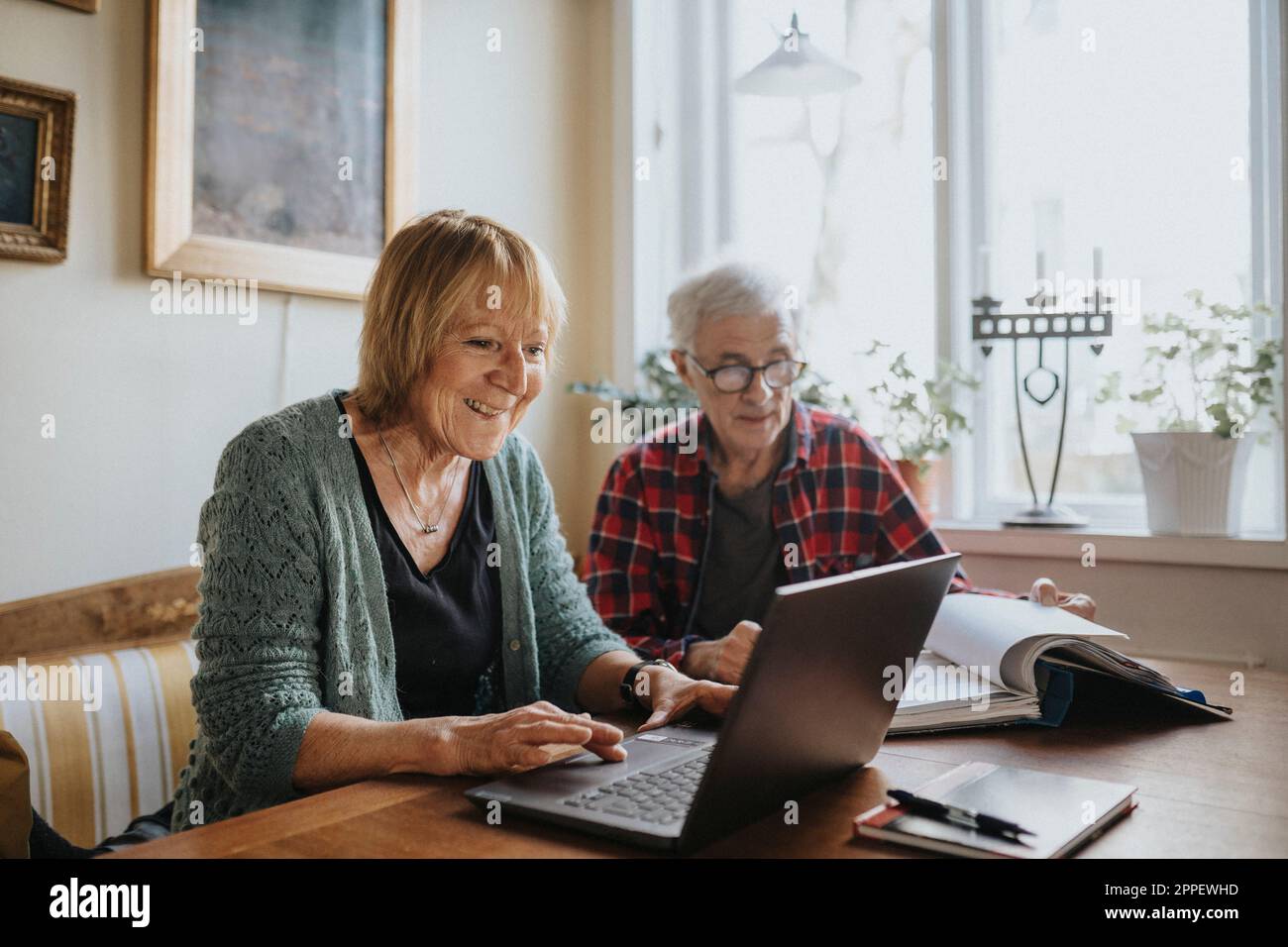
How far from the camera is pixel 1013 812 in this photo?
87 cm

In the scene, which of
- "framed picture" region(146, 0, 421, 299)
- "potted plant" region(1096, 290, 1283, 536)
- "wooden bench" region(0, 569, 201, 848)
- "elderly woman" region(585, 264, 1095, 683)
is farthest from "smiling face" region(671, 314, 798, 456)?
"wooden bench" region(0, 569, 201, 848)

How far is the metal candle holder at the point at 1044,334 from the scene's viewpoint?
2.26 m

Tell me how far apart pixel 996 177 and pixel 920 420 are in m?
0.62

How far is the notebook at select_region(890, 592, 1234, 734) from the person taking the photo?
1.20m

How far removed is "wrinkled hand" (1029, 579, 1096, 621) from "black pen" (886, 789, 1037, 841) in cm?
74

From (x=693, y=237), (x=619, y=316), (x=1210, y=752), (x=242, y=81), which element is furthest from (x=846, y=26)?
(x=1210, y=752)

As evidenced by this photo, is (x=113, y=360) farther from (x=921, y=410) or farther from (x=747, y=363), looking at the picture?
(x=921, y=410)

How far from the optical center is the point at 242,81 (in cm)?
215

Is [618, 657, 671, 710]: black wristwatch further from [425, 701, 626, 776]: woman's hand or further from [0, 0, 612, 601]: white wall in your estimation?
[0, 0, 612, 601]: white wall

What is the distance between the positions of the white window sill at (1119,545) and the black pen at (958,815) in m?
1.46

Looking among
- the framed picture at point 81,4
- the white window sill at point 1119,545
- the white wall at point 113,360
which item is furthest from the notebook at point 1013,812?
the framed picture at point 81,4

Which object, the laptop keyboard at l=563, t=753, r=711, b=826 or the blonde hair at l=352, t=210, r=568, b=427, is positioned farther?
the blonde hair at l=352, t=210, r=568, b=427

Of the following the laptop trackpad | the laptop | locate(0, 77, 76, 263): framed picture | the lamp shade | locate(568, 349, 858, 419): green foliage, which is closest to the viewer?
the laptop

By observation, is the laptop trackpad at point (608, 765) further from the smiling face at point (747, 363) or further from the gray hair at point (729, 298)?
the gray hair at point (729, 298)
